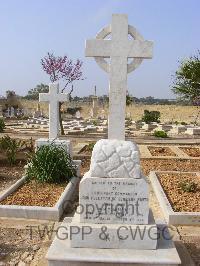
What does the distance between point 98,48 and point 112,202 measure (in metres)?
2.14

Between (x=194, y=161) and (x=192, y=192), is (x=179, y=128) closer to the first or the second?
(x=194, y=161)

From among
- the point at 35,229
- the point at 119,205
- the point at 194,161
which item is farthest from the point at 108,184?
the point at 194,161

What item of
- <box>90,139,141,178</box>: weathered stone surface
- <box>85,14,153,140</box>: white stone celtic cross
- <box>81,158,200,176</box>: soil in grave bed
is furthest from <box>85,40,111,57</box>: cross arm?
<box>81,158,200,176</box>: soil in grave bed

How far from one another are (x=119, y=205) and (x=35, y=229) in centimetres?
207

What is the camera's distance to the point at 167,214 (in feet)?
24.4

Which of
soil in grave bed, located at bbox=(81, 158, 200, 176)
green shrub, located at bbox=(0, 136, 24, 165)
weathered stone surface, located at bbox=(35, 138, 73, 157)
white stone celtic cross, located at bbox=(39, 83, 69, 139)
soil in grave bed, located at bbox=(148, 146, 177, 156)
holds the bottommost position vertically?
soil in grave bed, located at bbox=(81, 158, 200, 176)

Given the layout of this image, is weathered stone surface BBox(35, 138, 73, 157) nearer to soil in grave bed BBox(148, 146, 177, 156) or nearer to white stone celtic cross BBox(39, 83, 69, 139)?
white stone celtic cross BBox(39, 83, 69, 139)

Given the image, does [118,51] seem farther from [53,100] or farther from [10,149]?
[10,149]

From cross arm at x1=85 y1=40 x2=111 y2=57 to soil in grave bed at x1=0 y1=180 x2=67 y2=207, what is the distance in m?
3.54

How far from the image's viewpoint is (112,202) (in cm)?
557

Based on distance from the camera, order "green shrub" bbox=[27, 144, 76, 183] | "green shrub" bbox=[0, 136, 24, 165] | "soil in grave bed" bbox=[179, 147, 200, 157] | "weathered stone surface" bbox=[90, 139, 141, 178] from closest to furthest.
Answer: "weathered stone surface" bbox=[90, 139, 141, 178] → "green shrub" bbox=[27, 144, 76, 183] → "green shrub" bbox=[0, 136, 24, 165] → "soil in grave bed" bbox=[179, 147, 200, 157]

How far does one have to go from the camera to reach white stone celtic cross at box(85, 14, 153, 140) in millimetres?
5680

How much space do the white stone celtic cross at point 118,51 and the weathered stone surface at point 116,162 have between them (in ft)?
1.40

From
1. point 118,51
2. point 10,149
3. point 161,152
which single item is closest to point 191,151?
point 161,152
